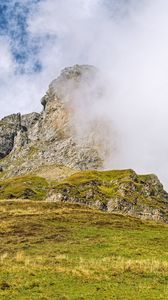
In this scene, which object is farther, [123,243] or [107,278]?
[123,243]

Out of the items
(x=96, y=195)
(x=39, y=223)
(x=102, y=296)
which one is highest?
(x=96, y=195)

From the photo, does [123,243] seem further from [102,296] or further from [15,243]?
[102,296]

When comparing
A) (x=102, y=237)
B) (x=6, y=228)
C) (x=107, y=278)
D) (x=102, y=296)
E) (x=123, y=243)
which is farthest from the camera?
(x=6, y=228)

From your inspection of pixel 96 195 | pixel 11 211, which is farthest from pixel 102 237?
pixel 96 195

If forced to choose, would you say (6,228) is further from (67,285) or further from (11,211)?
(67,285)

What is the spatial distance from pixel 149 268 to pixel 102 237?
19.6 metres

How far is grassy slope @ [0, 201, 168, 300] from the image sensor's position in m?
30.2

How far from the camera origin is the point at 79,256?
44469mm

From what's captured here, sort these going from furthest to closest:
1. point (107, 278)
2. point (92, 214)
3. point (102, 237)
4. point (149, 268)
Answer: point (92, 214) → point (102, 237) → point (149, 268) → point (107, 278)

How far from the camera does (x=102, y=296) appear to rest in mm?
28453

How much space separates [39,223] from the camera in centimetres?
6581

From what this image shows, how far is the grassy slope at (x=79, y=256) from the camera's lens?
30.2 metres

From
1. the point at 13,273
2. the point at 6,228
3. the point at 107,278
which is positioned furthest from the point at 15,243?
the point at 107,278

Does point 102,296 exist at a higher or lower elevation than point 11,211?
lower
